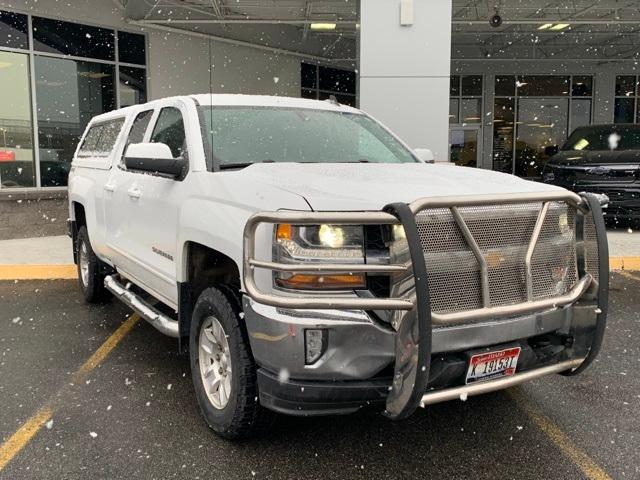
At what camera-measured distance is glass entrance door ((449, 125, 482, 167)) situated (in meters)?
22.0

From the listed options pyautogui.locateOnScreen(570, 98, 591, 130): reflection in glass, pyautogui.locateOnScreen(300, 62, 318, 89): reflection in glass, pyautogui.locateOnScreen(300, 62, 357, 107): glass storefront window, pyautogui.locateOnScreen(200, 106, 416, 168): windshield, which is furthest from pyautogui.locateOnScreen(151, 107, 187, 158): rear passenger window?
pyautogui.locateOnScreen(570, 98, 591, 130): reflection in glass

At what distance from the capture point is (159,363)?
4691mm

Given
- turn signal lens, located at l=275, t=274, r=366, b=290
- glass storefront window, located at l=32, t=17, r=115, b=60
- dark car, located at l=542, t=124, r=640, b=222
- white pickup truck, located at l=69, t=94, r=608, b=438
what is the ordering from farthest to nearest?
glass storefront window, located at l=32, t=17, r=115, b=60 → dark car, located at l=542, t=124, r=640, b=222 → turn signal lens, located at l=275, t=274, r=366, b=290 → white pickup truck, located at l=69, t=94, r=608, b=438

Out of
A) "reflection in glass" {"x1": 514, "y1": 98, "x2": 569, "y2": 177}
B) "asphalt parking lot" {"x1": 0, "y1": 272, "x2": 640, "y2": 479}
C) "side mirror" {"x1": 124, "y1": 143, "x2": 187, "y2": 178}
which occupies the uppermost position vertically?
"reflection in glass" {"x1": 514, "y1": 98, "x2": 569, "y2": 177}

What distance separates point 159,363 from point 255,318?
2.15m

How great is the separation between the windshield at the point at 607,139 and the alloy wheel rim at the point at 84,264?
9868 mm

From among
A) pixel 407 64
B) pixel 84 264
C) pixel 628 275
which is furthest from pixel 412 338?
pixel 407 64

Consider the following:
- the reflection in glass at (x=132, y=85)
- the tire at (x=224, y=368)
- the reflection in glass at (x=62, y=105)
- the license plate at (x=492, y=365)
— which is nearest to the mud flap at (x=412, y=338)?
the license plate at (x=492, y=365)

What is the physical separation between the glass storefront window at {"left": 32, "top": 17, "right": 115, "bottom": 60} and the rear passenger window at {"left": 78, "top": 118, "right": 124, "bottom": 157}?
7239 millimetres

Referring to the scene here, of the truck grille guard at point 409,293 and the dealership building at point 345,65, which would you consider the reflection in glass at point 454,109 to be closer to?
the dealership building at point 345,65

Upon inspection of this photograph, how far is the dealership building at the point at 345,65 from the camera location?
1018 centimetres

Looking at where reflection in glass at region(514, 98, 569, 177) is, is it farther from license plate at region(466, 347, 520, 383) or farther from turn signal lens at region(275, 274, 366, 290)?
turn signal lens at region(275, 274, 366, 290)

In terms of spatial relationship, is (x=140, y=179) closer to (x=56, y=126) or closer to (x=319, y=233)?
(x=319, y=233)

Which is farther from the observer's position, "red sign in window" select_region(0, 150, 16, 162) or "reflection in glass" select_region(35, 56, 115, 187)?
"reflection in glass" select_region(35, 56, 115, 187)
